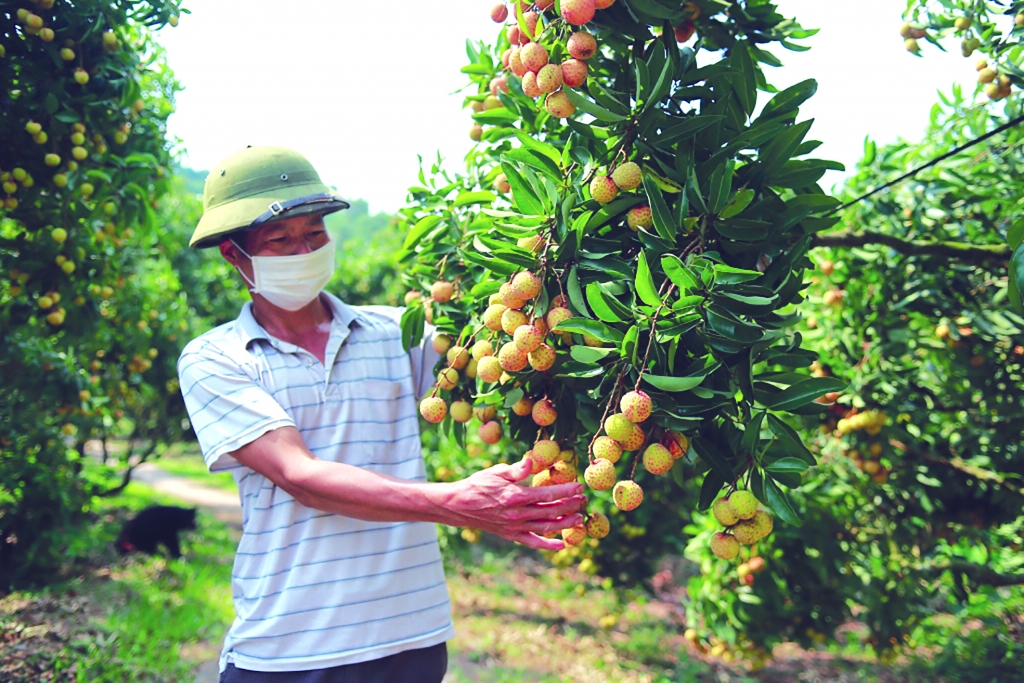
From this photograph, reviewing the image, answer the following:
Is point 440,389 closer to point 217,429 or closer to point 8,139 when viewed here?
point 217,429

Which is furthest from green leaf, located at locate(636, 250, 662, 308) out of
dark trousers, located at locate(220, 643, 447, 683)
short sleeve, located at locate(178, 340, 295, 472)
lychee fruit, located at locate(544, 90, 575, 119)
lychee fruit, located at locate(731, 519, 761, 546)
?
dark trousers, located at locate(220, 643, 447, 683)

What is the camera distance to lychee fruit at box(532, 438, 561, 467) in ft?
4.28

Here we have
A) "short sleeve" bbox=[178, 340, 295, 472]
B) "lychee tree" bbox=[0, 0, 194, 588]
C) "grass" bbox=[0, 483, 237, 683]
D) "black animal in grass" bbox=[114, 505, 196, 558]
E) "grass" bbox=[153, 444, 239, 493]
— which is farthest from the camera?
"grass" bbox=[153, 444, 239, 493]

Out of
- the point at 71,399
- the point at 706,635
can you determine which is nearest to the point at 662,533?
the point at 706,635

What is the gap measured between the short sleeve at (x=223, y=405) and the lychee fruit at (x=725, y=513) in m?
0.91

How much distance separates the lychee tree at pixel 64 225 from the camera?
228cm

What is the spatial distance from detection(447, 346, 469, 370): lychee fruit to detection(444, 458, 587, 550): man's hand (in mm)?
260

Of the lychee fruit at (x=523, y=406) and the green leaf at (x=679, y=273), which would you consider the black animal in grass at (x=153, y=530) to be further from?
the green leaf at (x=679, y=273)

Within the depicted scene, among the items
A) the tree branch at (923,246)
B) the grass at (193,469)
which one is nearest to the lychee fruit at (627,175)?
the tree branch at (923,246)

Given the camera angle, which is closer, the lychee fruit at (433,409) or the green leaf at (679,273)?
the green leaf at (679,273)

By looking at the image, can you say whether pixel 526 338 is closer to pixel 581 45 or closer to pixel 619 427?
pixel 619 427

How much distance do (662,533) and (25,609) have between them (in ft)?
11.1

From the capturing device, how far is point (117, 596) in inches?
177

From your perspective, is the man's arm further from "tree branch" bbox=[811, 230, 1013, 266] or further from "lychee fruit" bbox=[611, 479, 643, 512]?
"tree branch" bbox=[811, 230, 1013, 266]
